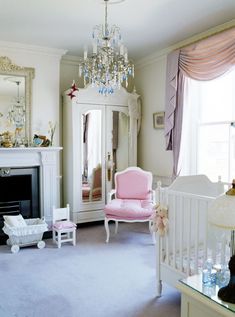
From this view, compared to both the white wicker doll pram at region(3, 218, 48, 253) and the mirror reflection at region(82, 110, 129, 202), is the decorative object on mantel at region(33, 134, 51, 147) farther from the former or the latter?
the white wicker doll pram at region(3, 218, 48, 253)

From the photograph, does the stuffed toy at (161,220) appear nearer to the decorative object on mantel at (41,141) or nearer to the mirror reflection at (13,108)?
the decorative object on mantel at (41,141)

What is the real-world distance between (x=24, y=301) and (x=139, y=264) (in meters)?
1.26

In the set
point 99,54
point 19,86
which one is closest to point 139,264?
point 99,54

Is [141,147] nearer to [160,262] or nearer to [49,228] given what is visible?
[49,228]

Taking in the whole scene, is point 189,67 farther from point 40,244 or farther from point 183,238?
point 40,244

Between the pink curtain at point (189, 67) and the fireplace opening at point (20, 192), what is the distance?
1995 mm

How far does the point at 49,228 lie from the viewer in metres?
4.43

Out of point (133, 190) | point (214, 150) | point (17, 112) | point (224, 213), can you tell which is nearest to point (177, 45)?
point (214, 150)

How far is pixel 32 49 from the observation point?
4449 mm

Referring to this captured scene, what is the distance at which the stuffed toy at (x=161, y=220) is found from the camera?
8.29 ft

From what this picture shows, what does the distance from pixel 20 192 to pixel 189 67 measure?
2.87m

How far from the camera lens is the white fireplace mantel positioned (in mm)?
4285

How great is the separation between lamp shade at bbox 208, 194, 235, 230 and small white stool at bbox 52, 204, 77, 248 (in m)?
2.65

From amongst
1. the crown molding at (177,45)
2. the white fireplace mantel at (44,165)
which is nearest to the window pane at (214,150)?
the crown molding at (177,45)
